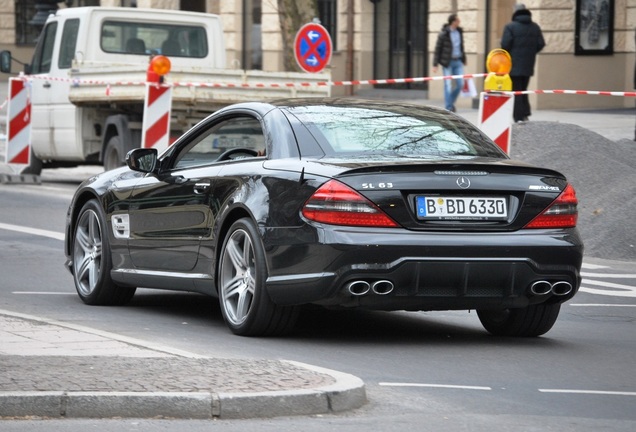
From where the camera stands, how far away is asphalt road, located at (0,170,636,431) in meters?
6.33

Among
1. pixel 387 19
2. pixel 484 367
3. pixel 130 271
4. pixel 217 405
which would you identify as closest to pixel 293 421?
pixel 217 405

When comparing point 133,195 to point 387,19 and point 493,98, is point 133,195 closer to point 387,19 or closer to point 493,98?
point 493,98

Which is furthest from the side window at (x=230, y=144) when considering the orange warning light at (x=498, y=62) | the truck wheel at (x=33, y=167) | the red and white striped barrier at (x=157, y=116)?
the truck wheel at (x=33, y=167)

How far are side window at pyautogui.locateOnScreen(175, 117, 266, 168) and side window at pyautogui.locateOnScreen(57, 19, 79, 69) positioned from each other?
1058 cm

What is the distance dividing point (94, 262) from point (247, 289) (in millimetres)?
2027

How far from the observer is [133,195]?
388 inches

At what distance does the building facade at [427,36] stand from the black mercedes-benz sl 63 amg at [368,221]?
18.1 meters

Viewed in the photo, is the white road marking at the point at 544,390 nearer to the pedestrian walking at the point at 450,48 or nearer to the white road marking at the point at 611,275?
the white road marking at the point at 611,275

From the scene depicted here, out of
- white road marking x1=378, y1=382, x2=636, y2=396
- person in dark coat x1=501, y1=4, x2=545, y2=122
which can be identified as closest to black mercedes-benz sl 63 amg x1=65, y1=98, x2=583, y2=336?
white road marking x1=378, y1=382, x2=636, y2=396

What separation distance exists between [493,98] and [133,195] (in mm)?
6113

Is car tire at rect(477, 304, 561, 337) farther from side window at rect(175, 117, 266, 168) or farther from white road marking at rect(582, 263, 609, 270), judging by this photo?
white road marking at rect(582, 263, 609, 270)

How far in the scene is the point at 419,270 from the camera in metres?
8.03

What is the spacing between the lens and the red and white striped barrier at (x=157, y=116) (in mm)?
18781

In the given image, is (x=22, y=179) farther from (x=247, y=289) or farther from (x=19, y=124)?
(x=247, y=289)
